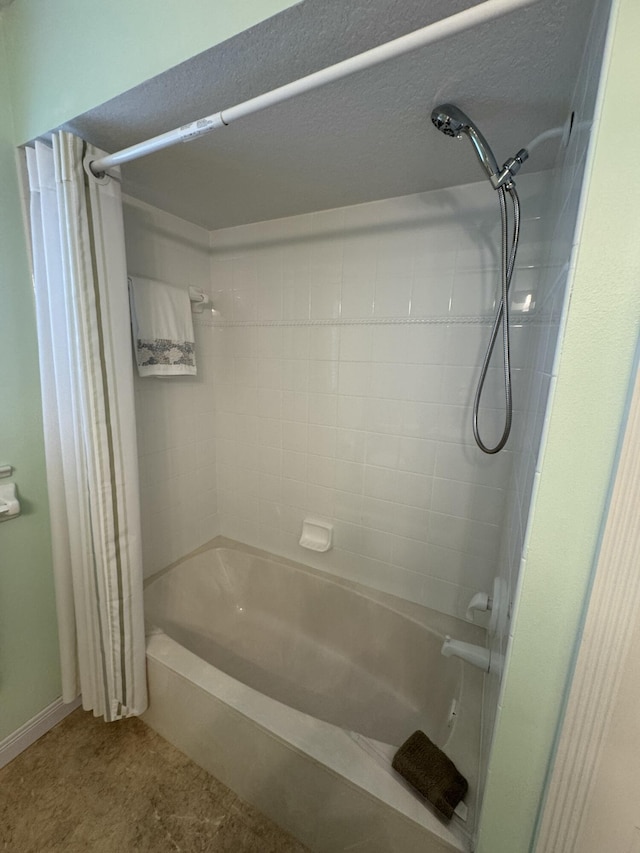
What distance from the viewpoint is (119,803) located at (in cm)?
113

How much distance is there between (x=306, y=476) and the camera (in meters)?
1.74

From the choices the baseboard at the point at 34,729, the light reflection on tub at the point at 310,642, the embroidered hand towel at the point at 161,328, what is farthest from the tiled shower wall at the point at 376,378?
the baseboard at the point at 34,729

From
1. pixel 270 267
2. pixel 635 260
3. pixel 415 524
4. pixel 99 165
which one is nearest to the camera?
pixel 635 260

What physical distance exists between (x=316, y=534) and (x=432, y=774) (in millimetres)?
974

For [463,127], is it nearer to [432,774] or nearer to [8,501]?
[432,774]

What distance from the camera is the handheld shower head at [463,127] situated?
829mm

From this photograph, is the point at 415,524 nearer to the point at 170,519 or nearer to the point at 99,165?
the point at 170,519

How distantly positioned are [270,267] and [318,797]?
2.00 meters

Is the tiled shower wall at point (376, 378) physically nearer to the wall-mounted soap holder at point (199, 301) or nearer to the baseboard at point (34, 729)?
the wall-mounted soap holder at point (199, 301)

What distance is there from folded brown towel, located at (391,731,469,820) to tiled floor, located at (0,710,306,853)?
1.75 feet

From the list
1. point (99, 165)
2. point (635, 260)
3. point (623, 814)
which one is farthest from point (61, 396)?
point (623, 814)

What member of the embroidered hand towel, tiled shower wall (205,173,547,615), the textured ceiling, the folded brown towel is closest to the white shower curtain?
the textured ceiling

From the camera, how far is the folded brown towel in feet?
2.66

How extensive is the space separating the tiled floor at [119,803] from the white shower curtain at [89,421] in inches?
7.4
